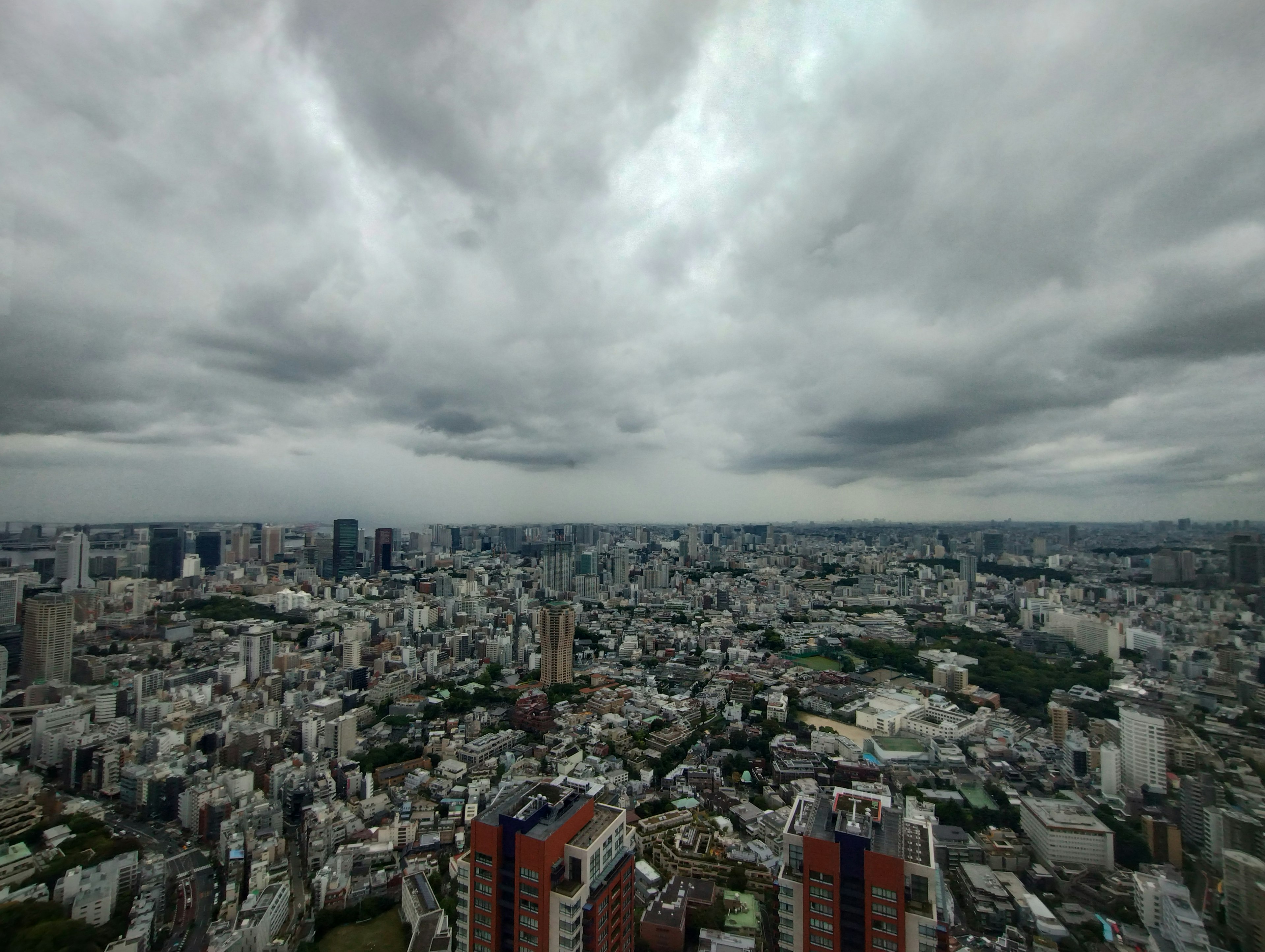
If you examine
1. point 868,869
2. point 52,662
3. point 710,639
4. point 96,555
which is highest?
point 96,555

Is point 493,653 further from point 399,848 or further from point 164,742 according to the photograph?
point 399,848

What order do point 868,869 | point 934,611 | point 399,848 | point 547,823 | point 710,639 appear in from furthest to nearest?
point 934,611 → point 710,639 → point 399,848 → point 547,823 → point 868,869

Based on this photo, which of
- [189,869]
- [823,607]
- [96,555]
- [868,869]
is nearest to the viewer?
[868,869]

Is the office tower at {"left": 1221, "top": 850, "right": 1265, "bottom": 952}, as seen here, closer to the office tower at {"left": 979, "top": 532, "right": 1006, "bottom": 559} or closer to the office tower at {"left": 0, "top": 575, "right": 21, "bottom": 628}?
the office tower at {"left": 0, "top": 575, "right": 21, "bottom": 628}

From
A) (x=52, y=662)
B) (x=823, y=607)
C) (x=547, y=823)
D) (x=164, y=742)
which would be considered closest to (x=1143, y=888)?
(x=547, y=823)

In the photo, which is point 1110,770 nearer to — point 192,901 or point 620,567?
point 192,901

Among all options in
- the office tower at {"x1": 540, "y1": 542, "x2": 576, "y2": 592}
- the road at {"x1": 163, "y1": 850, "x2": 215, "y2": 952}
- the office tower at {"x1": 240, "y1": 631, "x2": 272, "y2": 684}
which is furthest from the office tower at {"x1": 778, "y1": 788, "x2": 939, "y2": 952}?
the office tower at {"x1": 540, "y1": 542, "x2": 576, "y2": 592}

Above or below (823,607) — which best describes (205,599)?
above
